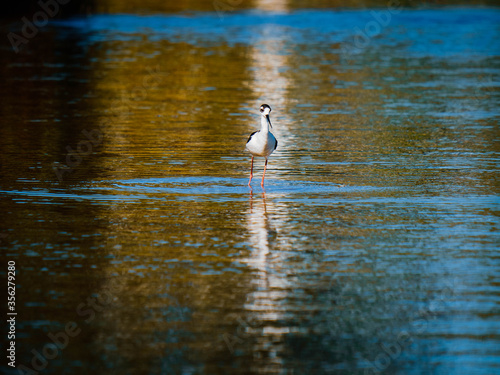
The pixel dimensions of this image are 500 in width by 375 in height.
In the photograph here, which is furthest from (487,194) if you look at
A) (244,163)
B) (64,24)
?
(64,24)

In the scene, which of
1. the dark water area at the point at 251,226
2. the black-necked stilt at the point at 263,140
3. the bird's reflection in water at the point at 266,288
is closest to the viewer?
the bird's reflection in water at the point at 266,288

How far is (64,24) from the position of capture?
193 ft

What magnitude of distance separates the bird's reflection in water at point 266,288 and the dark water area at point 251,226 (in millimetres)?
32

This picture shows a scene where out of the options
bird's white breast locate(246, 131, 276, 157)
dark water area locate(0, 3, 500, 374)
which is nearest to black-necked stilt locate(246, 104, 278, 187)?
bird's white breast locate(246, 131, 276, 157)

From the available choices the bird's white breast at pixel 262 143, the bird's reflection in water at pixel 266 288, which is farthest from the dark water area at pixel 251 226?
the bird's white breast at pixel 262 143

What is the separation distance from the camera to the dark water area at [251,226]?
9.34m

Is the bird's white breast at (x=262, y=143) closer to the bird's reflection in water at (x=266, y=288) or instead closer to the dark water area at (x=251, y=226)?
the dark water area at (x=251, y=226)

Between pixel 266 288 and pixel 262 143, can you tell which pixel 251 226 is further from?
pixel 262 143

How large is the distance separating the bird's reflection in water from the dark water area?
0.03 m

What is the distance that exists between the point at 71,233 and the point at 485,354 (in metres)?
6.15

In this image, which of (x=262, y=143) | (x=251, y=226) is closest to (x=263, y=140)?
(x=262, y=143)

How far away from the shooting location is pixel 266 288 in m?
11.0

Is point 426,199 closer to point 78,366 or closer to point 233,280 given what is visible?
point 233,280

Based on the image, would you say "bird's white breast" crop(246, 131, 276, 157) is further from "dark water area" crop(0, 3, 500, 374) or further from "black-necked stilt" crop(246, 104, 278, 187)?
"dark water area" crop(0, 3, 500, 374)
